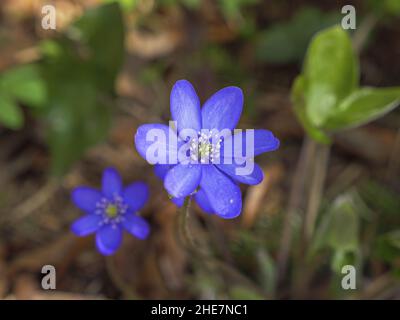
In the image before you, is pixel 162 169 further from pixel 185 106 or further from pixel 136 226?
pixel 136 226

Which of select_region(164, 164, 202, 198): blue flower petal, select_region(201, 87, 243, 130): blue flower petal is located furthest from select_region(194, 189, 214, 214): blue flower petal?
select_region(201, 87, 243, 130): blue flower petal

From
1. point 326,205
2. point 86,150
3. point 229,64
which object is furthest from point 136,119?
point 326,205

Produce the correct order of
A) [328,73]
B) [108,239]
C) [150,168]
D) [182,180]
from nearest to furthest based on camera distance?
[182,180]
[108,239]
[328,73]
[150,168]

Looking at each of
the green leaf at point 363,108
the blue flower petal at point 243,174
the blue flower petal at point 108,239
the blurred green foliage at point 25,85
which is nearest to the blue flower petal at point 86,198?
the blue flower petal at point 108,239

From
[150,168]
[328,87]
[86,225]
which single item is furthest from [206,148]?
[150,168]

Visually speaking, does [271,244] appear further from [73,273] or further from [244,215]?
[73,273]
